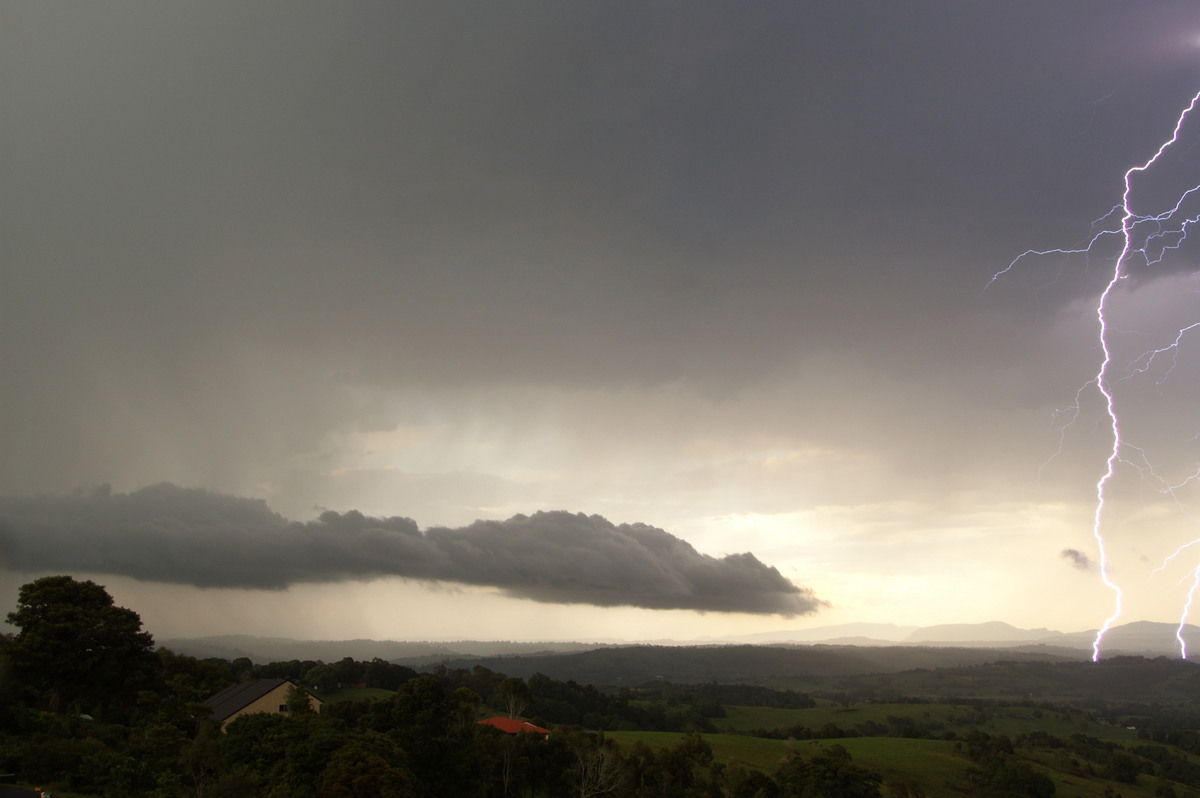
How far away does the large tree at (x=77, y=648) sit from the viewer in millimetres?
56312

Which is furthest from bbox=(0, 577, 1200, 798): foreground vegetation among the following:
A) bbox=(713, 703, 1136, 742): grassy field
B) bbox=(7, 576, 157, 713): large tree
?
bbox=(713, 703, 1136, 742): grassy field

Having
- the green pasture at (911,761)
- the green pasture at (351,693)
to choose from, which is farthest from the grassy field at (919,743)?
the green pasture at (351,693)

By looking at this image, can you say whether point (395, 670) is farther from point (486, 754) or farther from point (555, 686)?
point (486, 754)

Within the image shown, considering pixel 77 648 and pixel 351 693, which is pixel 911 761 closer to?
pixel 351 693

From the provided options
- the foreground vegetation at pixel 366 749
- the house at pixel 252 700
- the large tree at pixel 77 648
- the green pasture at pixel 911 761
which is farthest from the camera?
the green pasture at pixel 911 761

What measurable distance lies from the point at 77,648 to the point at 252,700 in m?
16.8

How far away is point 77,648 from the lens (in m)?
58.1

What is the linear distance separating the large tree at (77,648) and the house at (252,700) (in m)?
8.42

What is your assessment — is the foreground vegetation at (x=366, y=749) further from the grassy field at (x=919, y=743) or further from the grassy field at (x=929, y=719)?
the grassy field at (x=929, y=719)

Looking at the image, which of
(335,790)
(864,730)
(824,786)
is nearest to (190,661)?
(335,790)

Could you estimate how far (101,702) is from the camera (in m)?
59.0

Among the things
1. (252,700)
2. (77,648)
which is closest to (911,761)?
(252,700)

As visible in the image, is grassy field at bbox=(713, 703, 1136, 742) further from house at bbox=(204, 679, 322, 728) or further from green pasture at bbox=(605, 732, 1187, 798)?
house at bbox=(204, 679, 322, 728)

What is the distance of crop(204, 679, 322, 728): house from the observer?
6719 cm
